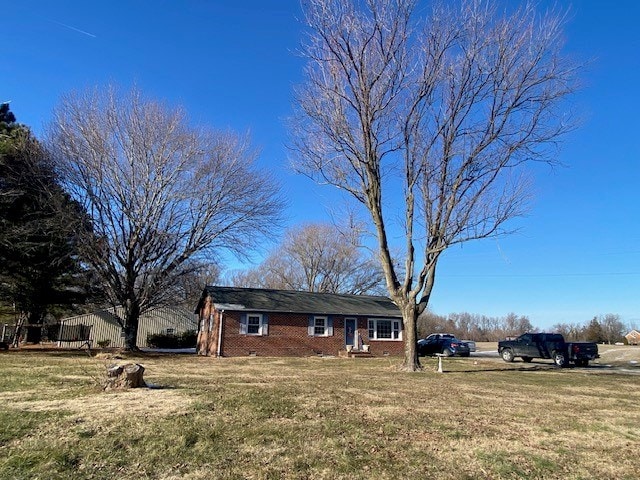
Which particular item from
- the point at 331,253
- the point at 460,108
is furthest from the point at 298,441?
the point at 331,253

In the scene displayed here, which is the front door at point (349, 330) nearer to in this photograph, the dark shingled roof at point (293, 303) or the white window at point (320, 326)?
the dark shingled roof at point (293, 303)

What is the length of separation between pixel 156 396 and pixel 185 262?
17676mm

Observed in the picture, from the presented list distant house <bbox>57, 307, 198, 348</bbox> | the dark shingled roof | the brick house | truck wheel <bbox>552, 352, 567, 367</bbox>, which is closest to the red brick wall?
the brick house

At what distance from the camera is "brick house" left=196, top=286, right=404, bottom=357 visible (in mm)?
24859

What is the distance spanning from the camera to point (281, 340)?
25.8 m

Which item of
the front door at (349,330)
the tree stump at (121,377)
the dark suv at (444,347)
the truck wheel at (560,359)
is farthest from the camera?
the dark suv at (444,347)

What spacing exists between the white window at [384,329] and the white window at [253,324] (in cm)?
713

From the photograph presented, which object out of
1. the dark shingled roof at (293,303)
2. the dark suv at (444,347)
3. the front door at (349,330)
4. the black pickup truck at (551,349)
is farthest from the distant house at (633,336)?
the front door at (349,330)

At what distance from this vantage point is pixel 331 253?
1752 inches

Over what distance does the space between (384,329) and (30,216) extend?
2083 cm

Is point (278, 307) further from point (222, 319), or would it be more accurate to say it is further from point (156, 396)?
point (156, 396)

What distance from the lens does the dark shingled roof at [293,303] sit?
1011 inches

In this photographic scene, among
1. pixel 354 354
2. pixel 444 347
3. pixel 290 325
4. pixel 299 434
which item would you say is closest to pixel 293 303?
pixel 290 325

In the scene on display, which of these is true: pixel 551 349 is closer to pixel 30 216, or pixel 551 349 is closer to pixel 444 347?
pixel 444 347
